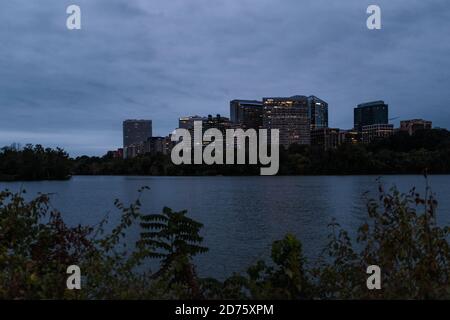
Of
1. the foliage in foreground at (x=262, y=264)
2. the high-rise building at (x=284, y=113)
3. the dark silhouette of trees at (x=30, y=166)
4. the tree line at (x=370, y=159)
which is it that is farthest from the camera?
the dark silhouette of trees at (x=30, y=166)

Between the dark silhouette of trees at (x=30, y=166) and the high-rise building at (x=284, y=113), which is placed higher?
the high-rise building at (x=284, y=113)

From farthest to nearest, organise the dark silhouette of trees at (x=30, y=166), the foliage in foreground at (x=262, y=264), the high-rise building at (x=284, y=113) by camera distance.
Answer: the dark silhouette of trees at (x=30, y=166) → the high-rise building at (x=284, y=113) → the foliage in foreground at (x=262, y=264)

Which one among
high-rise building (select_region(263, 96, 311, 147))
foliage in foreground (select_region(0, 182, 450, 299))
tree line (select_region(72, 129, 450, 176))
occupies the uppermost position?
high-rise building (select_region(263, 96, 311, 147))

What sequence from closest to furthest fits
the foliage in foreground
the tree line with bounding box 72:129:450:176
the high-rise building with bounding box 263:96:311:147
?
1. the foliage in foreground
2. the high-rise building with bounding box 263:96:311:147
3. the tree line with bounding box 72:129:450:176

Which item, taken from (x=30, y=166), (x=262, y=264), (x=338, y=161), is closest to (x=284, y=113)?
(x=338, y=161)

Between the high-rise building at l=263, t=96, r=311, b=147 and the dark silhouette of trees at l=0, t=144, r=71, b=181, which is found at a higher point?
the high-rise building at l=263, t=96, r=311, b=147

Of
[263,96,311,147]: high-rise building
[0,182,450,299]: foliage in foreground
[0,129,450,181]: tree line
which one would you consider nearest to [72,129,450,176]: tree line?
[0,129,450,181]: tree line

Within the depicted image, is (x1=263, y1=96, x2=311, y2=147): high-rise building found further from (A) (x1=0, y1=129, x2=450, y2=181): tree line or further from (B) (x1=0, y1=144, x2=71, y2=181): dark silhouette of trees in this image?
(B) (x1=0, y1=144, x2=71, y2=181): dark silhouette of trees

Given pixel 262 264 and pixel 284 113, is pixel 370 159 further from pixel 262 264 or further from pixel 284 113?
pixel 262 264

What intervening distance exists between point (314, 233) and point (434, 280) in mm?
29198

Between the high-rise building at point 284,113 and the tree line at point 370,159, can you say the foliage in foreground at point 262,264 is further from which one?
the tree line at point 370,159

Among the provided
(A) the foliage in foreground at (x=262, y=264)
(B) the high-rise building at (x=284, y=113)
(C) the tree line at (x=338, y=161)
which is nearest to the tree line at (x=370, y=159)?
(C) the tree line at (x=338, y=161)

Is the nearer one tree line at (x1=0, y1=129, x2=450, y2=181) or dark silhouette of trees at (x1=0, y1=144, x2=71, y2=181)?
tree line at (x1=0, y1=129, x2=450, y2=181)
